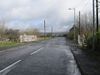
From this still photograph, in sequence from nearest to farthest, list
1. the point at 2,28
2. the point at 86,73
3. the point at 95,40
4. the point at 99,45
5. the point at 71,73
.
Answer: the point at 86,73, the point at 71,73, the point at 99,45, the point at 95,40, the point at 2,28

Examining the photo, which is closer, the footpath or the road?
the footpath

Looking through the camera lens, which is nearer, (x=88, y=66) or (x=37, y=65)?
(x=88, y=66)

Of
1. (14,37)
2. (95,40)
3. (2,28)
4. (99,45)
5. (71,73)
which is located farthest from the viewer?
(2,28)

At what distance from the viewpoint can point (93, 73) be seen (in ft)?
44.6

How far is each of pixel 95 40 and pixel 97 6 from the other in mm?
3614

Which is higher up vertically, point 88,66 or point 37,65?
point 88,66

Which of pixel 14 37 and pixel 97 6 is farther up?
pixel 97 6

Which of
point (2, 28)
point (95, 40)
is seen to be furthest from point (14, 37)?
point (95, 40)

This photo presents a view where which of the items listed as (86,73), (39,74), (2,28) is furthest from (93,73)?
(2,28)

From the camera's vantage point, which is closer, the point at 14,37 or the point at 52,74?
the point at 52,74

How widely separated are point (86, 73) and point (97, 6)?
58.7 ft

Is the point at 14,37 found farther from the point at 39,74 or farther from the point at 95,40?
the point at 39,74

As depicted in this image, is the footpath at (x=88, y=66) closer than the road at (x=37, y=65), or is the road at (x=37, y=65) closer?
the footpath at (x=88, y=66)

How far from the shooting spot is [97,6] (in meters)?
30.4
